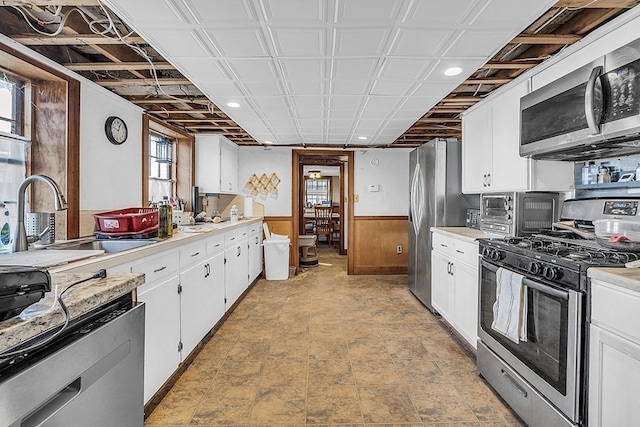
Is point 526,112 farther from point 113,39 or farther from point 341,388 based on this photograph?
point 113,39

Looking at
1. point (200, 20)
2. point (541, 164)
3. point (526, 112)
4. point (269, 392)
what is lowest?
point (269, 392)

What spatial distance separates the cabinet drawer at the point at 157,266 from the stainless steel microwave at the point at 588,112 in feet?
7.83

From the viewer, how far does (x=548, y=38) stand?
1.97 meters

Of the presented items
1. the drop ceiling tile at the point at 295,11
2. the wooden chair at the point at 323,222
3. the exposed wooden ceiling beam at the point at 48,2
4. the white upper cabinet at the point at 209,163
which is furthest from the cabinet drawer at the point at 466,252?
the wooden chair at the point at 323,222

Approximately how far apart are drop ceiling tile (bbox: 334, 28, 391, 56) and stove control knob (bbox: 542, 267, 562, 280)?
1451 millimetres

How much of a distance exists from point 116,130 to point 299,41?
1.96 metres

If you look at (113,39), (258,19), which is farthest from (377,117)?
(113,39)

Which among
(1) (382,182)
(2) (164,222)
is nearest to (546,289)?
(2) (164,222)

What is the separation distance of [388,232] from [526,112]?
143 inches

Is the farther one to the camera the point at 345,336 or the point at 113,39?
the point at 345,336

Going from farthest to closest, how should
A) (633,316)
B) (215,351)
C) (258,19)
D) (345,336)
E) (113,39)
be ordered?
(345,336) → (215,351) → (113,39) → (258,19) → (633,316)

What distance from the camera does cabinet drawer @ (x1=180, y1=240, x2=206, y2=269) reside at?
2.38 m

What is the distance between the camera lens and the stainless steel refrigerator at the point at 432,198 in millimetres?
3615

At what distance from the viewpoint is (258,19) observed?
5.48ft
